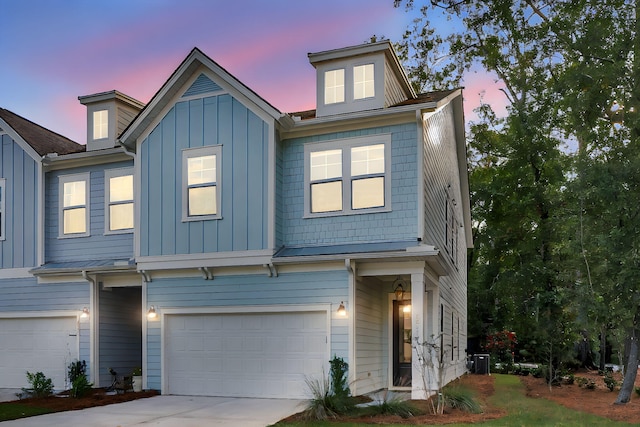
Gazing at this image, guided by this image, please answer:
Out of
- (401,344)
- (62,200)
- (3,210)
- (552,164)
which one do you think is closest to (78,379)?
(62,200)

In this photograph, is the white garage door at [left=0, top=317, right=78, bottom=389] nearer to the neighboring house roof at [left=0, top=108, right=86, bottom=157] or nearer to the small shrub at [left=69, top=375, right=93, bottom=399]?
the small shrub at [left=69, top=375, right=93, bottom=399]

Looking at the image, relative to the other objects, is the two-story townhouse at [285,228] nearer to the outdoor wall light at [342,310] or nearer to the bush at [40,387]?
the outdoor wall light at [342,310]

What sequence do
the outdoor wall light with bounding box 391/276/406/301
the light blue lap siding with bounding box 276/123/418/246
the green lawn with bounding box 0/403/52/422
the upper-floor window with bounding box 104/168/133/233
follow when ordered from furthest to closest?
the upper-floor window with bounding box 104/168/133/233 < the outdoor wall light with bounding box 391/276/406/301 < the light blue lap siding with bounding box 276/123/418/246 < the green lawn with bounding box 0/403/52/422

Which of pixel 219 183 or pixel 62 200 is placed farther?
pixel 62 200

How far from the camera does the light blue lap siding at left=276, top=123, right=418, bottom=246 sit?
1327 cm

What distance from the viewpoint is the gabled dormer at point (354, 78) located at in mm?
14000

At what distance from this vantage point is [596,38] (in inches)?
582

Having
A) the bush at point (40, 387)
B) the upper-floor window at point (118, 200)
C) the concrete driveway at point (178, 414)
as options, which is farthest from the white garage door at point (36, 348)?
the concrete driveway at point (178, 414)

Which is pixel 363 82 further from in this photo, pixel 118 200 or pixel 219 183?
pixel 118 200

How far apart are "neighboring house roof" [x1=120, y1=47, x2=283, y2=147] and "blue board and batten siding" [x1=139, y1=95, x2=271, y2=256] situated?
0.87 feet

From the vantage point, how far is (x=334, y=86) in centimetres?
1440

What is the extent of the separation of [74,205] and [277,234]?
19.8ft

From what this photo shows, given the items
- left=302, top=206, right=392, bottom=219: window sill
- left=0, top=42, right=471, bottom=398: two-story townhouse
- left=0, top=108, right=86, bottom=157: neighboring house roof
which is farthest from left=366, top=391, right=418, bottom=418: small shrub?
left=0, top=108, right=86, bottom=157: neighboring house roof

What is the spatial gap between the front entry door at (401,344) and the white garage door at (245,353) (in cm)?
282
